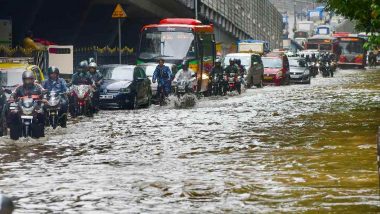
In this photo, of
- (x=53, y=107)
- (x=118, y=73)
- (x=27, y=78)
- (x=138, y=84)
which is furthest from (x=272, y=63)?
(x=27, y=78)

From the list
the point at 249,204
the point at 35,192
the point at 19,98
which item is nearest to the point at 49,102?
the point at 19,98

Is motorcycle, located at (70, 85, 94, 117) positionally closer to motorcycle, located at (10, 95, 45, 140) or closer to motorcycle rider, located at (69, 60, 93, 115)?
motorcycle rider, located at (69, 60, 93, 115)

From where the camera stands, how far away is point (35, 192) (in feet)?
41.2

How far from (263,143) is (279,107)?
12137 mm

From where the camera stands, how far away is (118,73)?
32.1m

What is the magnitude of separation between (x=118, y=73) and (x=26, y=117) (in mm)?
12315

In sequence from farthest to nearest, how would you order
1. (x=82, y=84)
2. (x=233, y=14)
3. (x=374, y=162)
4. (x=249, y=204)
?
(x=233, y=14), (x=82, y=84), (x=374, y=162), (x=249, y=204)

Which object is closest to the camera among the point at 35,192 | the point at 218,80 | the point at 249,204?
the point at 249,204

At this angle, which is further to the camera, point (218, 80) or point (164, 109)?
A: point (218, 80)

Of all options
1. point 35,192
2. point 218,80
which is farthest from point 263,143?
point 218,80

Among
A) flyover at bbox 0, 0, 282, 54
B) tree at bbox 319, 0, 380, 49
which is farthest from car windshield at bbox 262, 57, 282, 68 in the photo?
tree at bbox 319, 0, 380, 49

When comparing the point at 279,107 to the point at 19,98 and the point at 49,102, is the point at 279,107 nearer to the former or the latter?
the point at 49,102

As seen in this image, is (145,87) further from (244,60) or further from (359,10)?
(244,60)

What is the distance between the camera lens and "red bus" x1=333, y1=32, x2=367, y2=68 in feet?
284
